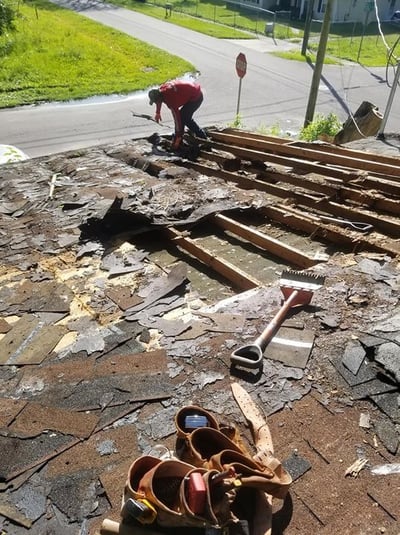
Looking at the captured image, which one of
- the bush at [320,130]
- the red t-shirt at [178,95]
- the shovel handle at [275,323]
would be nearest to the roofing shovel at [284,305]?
the shovel handle at [275,323]

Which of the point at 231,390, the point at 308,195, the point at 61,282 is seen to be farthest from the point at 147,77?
the point at 231,390

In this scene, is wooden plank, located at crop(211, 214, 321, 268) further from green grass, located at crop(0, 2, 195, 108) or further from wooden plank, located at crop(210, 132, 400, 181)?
green grass, located at crop(0, 2, 195, 108)

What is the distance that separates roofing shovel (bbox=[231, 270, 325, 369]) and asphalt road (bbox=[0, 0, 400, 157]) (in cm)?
1119

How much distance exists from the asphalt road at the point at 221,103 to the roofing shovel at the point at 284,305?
36.7 ft

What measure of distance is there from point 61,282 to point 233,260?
221cm

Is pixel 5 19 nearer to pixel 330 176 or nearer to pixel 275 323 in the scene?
pixel 330 176

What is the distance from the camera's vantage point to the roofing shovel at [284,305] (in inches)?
141

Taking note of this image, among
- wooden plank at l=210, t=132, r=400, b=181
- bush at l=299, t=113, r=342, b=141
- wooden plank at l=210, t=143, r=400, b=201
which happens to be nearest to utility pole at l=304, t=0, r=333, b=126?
bush at l=299, t=113, r=342, b=141

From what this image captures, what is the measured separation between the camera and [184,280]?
5.12 meters

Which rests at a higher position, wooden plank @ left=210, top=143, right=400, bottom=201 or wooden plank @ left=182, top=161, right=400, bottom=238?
wooden plank @ left=210, top=143, right=400, bottom=201

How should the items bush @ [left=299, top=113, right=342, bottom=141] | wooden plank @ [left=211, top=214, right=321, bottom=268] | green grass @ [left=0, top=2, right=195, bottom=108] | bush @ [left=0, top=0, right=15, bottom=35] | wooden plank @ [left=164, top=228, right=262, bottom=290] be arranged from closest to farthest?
wooden plank @ [left=164, top=228, right=262, bottom=290], wooden plank @ [left=211, top=214, right=321, bottom=268], bush @ [left=299, top=113, right=342, bottom=141], green grass @ [left=0, top=2, right=195, bottom=108], bush @ [left=0, top=0, right=15, bottom=35]

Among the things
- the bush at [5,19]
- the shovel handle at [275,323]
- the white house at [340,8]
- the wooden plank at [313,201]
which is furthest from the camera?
the white house at [340,8]

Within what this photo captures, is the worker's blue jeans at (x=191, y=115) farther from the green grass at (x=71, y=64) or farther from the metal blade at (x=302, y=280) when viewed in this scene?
the green grass at (x=71, y=64)

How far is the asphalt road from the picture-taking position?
49.8 ft
